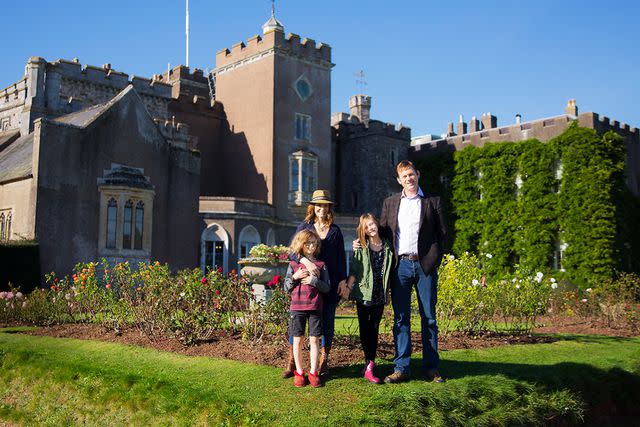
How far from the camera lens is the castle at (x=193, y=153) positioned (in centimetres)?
1959

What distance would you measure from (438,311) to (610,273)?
19.0 metres

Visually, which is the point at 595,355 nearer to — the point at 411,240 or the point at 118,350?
the point at 411,240

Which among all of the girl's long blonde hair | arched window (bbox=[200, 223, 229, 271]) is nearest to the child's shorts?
the girl's long blonde hair

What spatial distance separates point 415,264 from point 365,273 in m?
0.54

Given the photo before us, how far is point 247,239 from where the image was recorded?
1066 inches

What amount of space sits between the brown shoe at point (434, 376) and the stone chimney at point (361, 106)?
1385 inches

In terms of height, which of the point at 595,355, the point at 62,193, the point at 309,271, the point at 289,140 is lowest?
the point at 595,355

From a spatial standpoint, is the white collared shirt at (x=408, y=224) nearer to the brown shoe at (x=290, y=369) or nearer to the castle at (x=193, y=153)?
the brown shoe at (x=290, y=369)

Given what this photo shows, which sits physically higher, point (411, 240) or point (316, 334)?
point (411, 240)

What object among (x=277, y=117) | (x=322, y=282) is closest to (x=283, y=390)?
(x=322, y=282)

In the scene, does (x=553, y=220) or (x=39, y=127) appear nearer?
(x=39, y=127)

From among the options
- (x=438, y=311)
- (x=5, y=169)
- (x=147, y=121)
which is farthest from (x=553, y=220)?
(x=5, y=169)

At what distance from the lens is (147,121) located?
2167 cm

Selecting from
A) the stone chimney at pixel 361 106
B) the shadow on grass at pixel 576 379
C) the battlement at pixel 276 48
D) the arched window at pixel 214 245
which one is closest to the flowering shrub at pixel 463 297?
the shadow on grass at pixel 576 379
